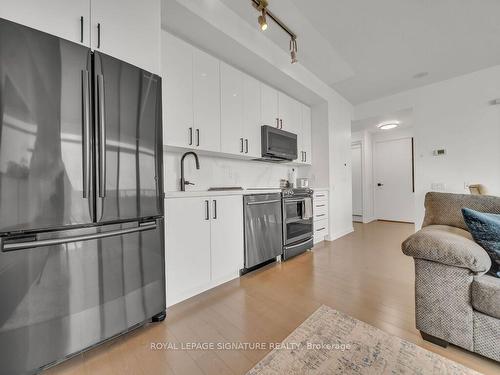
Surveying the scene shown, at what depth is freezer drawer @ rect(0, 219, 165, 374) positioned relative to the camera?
1.05m

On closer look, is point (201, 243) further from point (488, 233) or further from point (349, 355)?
point (488, 233)

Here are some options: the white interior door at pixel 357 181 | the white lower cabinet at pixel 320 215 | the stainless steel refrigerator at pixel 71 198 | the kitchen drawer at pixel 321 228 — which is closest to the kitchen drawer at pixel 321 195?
the white lower cabinet at pixel 320 215

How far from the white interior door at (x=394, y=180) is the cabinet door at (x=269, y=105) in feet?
13.8

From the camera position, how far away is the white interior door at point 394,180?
5.57m

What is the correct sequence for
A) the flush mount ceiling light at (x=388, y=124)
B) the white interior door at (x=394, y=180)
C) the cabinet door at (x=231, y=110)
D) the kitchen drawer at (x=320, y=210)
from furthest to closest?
the white interior door at (x=394, y=180) < the flush mount ceiling light at (x=388, y=124) < the kitchen drawer at (x=320, y=210) < the cabinet door at (x=231, y=110)

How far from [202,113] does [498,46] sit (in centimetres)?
408

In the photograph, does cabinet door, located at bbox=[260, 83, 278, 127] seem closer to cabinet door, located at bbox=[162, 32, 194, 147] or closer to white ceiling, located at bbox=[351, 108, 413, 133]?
cabinet door, located at bbox=[162, 32, 194, 147]

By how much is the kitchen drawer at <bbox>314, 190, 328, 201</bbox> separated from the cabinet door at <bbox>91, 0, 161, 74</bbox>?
288 centimetres

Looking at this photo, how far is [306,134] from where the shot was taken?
4.06 m

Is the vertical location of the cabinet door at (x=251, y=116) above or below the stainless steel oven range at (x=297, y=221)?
above

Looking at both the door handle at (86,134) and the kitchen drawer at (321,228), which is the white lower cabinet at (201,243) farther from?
the kitchen drawer at (321,228)

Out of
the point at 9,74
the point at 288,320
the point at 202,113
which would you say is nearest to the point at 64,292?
the point at 9,74

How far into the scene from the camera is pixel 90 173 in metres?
1.27

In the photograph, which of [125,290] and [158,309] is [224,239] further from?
[125,290]
